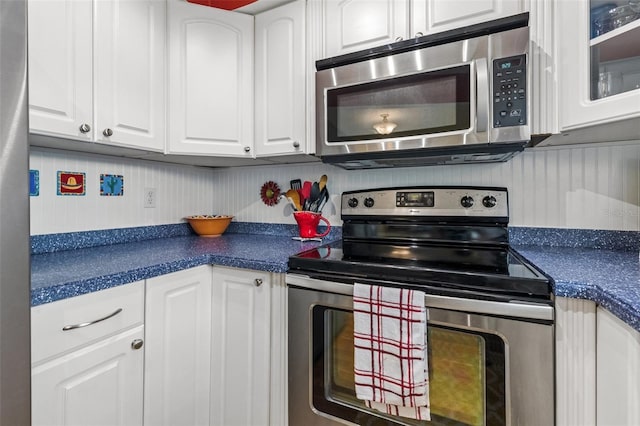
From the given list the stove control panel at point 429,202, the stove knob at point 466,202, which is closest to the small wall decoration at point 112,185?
the stove control panel at point 429,202

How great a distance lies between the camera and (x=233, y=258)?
1315mm

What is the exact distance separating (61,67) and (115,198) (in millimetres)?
683

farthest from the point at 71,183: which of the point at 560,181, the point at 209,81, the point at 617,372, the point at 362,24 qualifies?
the point at 560,181

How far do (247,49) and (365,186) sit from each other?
0.94 m

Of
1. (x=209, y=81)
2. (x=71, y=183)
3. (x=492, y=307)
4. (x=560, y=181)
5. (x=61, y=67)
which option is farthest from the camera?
(x=209, y=81)

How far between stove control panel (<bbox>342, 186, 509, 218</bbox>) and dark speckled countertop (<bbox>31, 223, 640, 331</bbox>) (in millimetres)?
169

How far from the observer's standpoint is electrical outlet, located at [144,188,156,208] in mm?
1826

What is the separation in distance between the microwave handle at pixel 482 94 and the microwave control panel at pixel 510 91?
26mm

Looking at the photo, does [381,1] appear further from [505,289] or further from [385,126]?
[505,289]

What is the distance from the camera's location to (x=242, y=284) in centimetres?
132

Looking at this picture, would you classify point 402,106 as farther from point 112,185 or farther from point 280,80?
point 112,185

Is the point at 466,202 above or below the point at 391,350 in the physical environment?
above

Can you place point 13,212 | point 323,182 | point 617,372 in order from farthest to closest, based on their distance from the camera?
point 323,182 < point 617,372 < point 13,212

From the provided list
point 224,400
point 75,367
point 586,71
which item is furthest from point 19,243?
point 586,71
